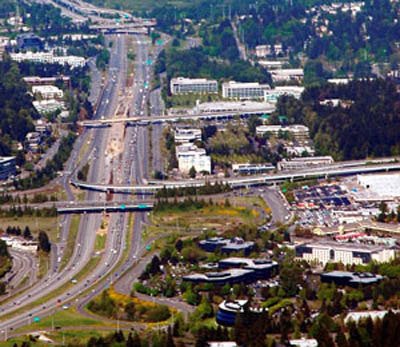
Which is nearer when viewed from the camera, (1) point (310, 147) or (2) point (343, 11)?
(1) point (310, 147)

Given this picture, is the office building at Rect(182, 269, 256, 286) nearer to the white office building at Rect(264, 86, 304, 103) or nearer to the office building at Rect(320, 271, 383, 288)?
the office building at Rect(320, 271, 383, 288)

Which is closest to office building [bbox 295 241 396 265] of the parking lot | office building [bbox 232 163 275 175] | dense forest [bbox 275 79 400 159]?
the parking lot

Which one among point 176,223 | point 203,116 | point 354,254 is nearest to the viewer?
point 354,254

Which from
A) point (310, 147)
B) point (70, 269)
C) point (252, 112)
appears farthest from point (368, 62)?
point (70, 269)

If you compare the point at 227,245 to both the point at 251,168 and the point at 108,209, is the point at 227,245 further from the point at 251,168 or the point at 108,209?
the point at 251,168

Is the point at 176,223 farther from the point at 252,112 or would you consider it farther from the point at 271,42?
the point at 271,42

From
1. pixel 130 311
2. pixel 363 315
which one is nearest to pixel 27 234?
→ pixel 130 311
